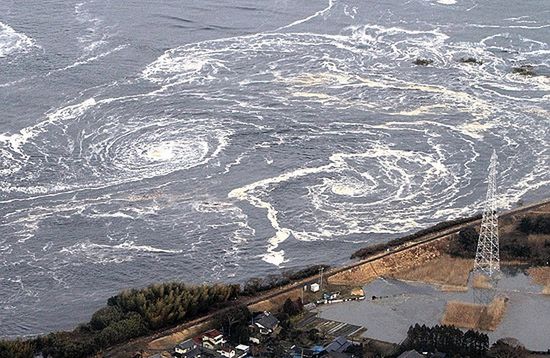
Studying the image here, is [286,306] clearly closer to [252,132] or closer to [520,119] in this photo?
[252,132]

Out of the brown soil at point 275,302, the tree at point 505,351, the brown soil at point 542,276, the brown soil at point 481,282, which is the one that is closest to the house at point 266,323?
the brown soil at point 275,302

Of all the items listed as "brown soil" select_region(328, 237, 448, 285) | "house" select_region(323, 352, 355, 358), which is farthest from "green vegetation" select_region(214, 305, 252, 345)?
"brown soil" select_region(328, 237, 448, 285)

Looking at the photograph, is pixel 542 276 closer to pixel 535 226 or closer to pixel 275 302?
pixel 535 226

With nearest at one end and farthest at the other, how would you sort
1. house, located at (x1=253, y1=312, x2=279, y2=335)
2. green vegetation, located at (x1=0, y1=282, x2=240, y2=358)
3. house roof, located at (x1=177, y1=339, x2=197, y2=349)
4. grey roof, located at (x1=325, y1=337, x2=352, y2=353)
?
grey roof, located at (x1=325, y1=337, x2=352, y2=353) → green vegetation, located at (x1=0, y1=282, x2=240, y2=358) → house roof, located at (x1=177, y1=339, x2=197, y2=349) → house, located at (x1=253, y1=312, x2=279, y2=335)

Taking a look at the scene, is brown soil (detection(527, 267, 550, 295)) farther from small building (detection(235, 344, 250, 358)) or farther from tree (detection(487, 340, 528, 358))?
small building (detection(235, 344, 250, 358))

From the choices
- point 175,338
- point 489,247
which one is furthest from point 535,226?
point 175,338
